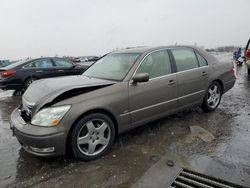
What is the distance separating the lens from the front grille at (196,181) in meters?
2.68

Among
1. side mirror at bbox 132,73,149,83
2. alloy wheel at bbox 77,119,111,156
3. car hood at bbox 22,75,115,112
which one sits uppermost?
side mirror at bbox 132,73,149,83

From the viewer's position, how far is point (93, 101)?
319 centimetres

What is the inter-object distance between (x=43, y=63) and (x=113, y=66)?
5891 millimetres

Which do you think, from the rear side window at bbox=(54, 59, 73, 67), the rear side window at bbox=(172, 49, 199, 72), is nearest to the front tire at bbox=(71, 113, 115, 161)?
the rear side window at bbox=(172, 49, 199, 72)

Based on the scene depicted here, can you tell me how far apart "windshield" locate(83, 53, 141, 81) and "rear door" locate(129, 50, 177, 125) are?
0.23 meters

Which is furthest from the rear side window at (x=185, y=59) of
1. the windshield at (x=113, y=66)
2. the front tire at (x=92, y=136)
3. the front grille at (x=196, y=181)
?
the front grille at (x=196, y=181)

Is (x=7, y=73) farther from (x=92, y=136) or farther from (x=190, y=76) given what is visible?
Answer: (x=190, y=76)

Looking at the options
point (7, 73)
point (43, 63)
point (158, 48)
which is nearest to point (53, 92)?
point (158, 48)

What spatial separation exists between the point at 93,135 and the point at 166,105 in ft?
5.05

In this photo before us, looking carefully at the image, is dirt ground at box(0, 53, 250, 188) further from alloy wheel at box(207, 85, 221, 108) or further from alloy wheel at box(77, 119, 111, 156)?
alloy wheel at box(207, 85, 221, 108)

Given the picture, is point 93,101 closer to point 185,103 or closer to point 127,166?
point 127,166

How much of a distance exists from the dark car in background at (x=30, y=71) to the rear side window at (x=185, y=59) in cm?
439

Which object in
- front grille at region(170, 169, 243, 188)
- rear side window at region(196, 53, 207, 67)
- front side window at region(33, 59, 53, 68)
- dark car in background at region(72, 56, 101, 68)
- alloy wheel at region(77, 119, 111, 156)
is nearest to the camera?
front grille at region(170, 169, 243, 188)

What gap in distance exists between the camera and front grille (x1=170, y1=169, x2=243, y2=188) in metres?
2.68
